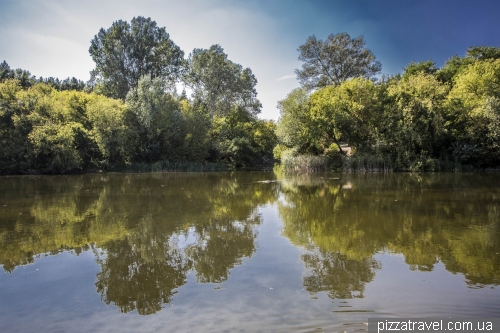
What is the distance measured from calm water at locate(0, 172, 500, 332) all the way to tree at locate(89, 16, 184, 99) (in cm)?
4028

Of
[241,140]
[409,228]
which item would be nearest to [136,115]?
[241,140]

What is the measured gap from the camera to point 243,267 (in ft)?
20.9

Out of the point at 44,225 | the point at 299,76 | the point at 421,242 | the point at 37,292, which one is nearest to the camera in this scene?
the point at 37,292

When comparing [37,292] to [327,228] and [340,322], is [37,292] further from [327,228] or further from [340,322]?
[327,228]

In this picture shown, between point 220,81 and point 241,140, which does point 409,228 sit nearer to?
point 241,140

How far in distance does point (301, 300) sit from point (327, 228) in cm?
468

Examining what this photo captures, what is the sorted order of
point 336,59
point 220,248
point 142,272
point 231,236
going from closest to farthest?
point 142,272
point 220,248
point 231,236
point 336,59

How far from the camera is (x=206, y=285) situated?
5551 mm

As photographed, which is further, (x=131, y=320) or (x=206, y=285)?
(x=206, y=285)

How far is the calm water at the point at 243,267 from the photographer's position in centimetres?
452

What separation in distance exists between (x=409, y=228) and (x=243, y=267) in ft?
17.0

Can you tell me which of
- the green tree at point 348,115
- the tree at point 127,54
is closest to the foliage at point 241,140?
the green tree at point 348,115

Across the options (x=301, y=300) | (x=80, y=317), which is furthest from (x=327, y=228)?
(x=80, y=317)

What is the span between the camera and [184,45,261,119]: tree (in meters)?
50.5
